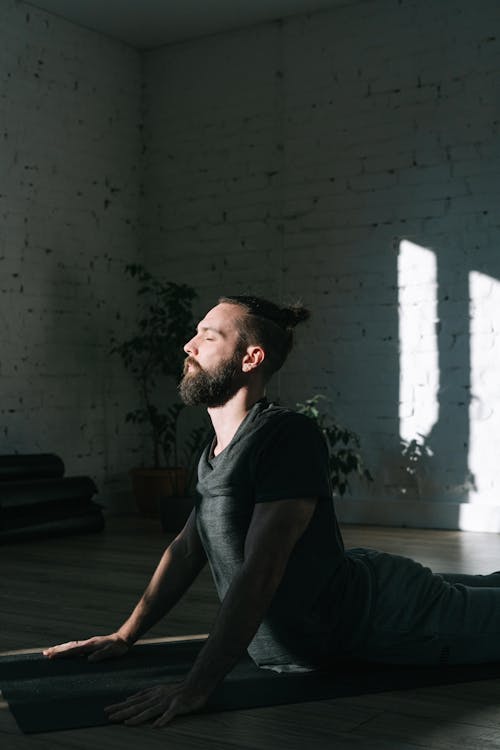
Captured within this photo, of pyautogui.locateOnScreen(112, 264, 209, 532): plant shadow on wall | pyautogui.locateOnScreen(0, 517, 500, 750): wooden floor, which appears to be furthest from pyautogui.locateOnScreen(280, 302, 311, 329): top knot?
pyautogui.locateOnScreen(112, 264, 209, 532): plant shadow on wall

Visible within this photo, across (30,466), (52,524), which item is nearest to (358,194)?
(30,466)

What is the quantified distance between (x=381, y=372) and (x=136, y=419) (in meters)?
1.83

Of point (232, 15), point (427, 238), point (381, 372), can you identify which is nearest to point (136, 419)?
point (381, 372)

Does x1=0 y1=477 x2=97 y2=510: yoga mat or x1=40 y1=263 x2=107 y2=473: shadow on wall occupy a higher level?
x1=40 y1=263 x2=107 y2=473: shadow on wall

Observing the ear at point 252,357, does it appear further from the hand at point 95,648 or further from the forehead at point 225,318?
the hand at point 95,648

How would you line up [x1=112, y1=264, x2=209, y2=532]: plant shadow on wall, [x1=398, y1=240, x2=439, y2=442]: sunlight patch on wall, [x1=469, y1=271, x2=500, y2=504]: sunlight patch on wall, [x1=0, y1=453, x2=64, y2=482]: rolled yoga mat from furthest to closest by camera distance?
[x1=112, y1=264, x2=209, y2=532]: plant shadow on wall < [x1=398, y1=240, x2=439, y2=442]: sunlight patch on wall < [x1=469, y1=271, x2=500, y2=504]: sunlight patch on wall < [x1=0, y1=453, x2=64, y2=482]: rolled yoga mat

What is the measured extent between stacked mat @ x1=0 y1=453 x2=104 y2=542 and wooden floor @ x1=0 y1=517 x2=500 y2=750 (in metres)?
0.12

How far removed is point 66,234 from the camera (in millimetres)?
7023

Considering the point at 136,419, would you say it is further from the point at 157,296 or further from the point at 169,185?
the point at 169,185

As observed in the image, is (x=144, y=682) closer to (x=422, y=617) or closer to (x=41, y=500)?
(x=422, y=617)

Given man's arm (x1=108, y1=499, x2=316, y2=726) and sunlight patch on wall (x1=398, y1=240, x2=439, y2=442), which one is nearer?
man's arm (x1=108, y1=499, x2=316, y2=726)

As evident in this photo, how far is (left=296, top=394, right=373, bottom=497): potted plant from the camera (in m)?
6.28

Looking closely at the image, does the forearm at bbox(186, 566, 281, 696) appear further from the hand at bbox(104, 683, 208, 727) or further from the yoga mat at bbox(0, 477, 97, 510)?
the yoga mat at bbox(0, 477, 97, 510)

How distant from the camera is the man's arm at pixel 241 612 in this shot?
226cm
